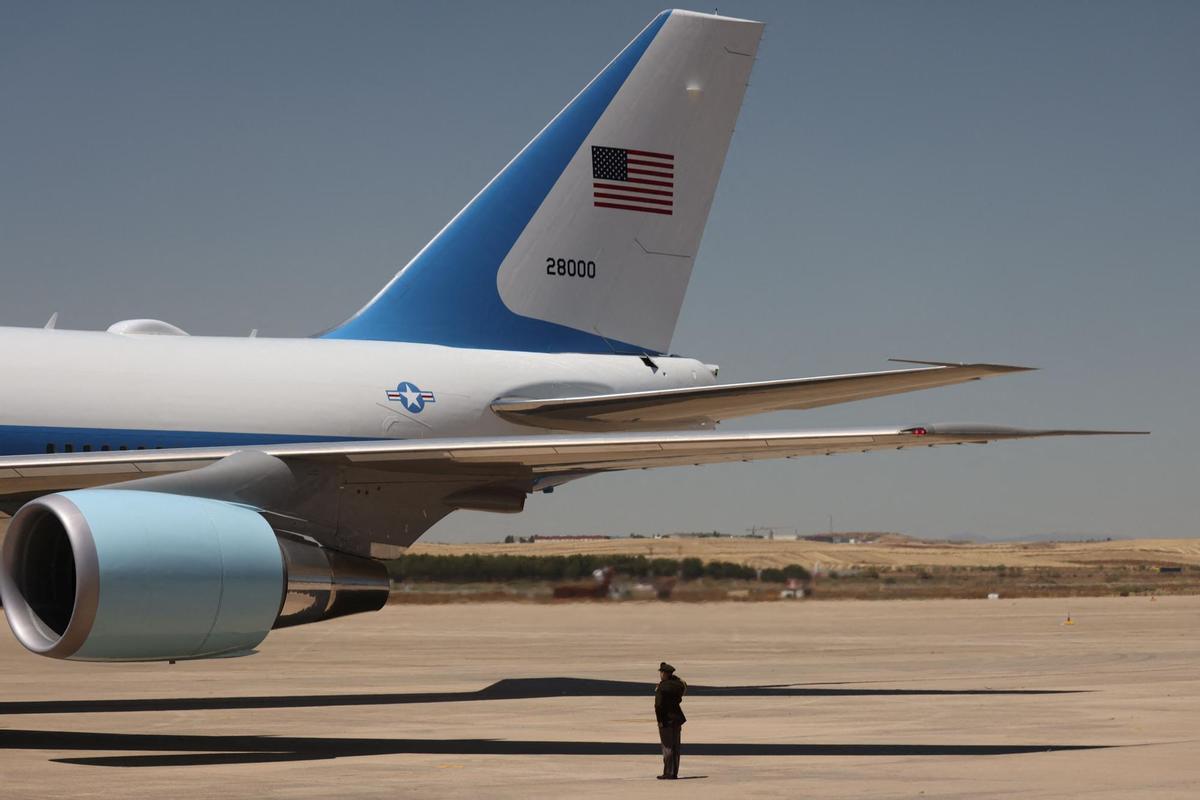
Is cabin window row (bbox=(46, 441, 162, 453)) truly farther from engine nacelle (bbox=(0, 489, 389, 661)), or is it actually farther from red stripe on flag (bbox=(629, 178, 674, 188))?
red stripe on flag (bbox=(629, 178, 674, 188))

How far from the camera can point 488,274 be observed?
2192cm

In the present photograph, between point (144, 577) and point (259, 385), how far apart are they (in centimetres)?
560

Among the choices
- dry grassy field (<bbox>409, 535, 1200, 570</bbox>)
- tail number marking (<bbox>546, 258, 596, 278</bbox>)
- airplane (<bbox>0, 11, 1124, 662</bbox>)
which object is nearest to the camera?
airplane (<bbox>0, 11, 1124, 662</bbox>)

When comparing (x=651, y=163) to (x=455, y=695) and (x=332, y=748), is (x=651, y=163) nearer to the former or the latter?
(x=455, y=695)

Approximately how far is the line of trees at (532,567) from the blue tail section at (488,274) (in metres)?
12.0

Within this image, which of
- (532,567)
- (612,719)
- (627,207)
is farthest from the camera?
(532,567)

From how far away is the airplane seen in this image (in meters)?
14.0

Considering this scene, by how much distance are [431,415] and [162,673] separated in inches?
Answer: 384

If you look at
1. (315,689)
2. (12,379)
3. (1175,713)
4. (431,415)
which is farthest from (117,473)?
(1175,713)

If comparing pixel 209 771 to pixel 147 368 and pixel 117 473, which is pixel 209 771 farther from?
→ pixel 147 368

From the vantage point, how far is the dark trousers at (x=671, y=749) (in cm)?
1379

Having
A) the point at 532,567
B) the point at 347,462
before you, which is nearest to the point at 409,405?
the point at 347,462

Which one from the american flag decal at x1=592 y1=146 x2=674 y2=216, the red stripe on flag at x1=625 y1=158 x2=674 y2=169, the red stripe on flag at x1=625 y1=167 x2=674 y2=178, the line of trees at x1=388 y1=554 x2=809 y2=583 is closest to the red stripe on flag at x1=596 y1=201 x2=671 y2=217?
the american flag decal at x1=592 y1=146 x2=674 y2=216

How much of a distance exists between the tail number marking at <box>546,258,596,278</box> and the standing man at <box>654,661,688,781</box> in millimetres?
9255
